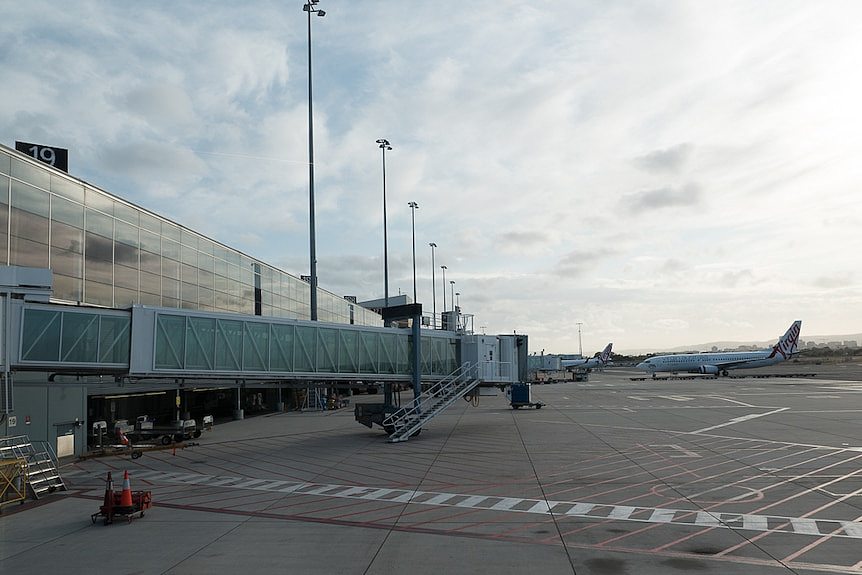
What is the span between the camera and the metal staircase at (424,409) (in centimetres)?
3559

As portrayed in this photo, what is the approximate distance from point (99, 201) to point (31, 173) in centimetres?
572

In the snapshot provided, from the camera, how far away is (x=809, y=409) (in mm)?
48375

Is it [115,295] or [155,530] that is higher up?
[115,295]

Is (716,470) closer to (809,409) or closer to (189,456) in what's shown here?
(189,456)

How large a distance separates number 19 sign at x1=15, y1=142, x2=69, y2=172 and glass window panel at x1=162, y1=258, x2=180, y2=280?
9614 mm

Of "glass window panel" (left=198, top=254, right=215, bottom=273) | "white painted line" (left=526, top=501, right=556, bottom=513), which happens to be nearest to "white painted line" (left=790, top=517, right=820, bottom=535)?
"white painted line" (left=526, top=501, right=556, bottom=513)

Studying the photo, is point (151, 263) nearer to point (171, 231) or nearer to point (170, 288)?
point (170, 288)

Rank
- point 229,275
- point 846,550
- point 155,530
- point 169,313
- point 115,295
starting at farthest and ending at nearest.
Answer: point 229,275
point 115,295
point 169,313
point 155,530
point 846,550

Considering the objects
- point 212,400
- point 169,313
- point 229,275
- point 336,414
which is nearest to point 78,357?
point 169,313

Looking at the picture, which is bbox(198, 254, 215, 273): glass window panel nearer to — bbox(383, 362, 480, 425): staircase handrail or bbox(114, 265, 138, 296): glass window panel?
bbox(114, 265, 138, 296): glass window panel

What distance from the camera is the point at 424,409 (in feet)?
124

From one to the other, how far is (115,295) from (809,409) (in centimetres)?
5024

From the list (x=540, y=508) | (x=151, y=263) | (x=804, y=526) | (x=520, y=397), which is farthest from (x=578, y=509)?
(x=520, y=397)

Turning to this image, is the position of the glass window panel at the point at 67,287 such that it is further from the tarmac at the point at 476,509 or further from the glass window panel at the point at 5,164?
the tarmac at the point at 476,509
